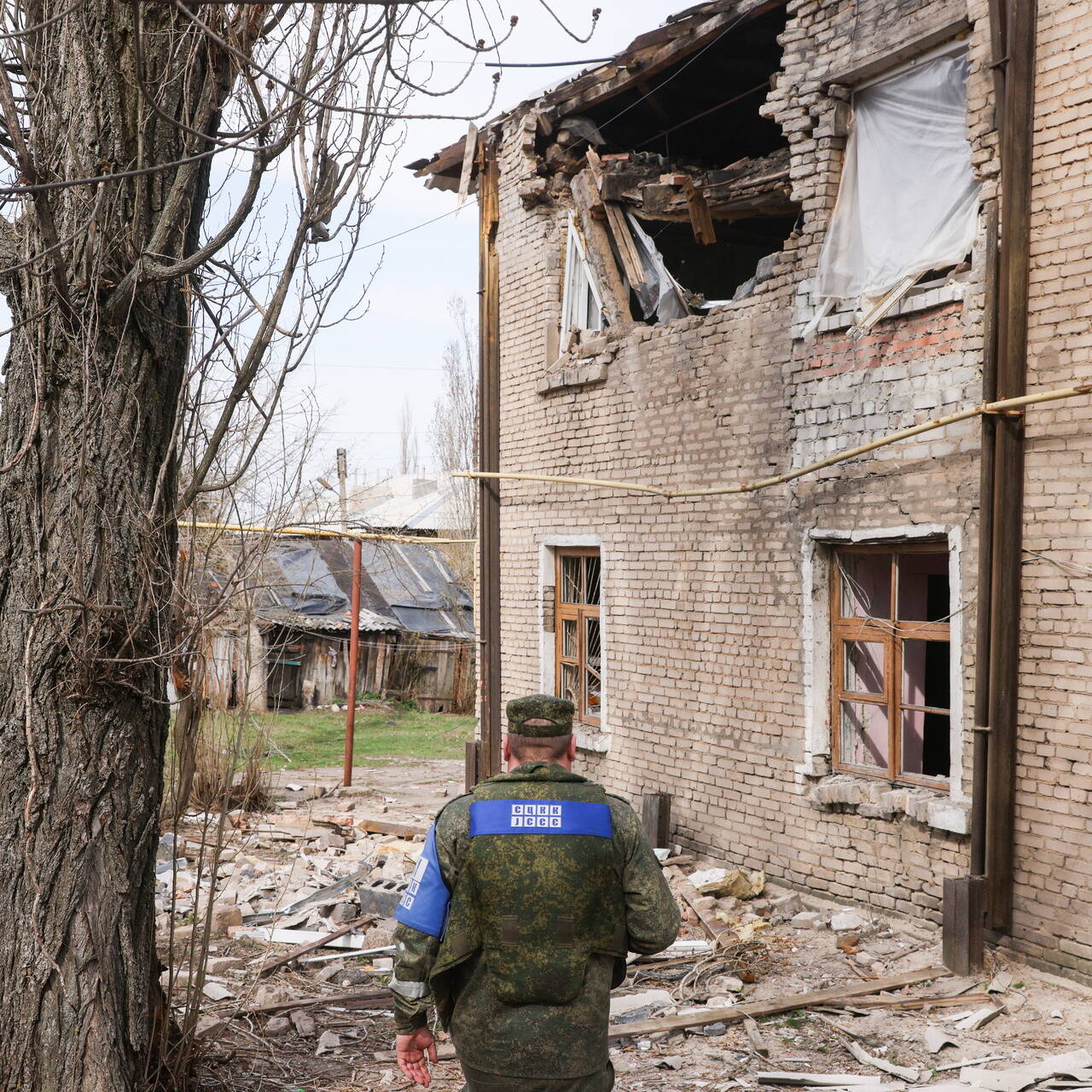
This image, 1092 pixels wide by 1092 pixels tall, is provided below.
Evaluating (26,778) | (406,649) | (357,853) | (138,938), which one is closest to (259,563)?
(26,778)

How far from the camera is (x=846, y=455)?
6949 millimetres

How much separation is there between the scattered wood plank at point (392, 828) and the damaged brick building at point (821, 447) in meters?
1.17

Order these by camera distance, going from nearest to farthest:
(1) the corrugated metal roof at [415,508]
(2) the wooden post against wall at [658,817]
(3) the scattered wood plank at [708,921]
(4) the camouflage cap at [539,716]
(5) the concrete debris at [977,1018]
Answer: (4) the camouflage cap at [539,716] → (5) the concrete debris at [977,1018] → (3) the scattered wood plank at [708,921] → (2) the wooden post against wall at [658,817] → (1) the corrugated metal roof at [415,508]

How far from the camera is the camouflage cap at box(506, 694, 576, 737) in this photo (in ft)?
11.1

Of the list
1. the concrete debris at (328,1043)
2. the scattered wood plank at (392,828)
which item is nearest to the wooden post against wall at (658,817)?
the scattered wood plank at (392,828)

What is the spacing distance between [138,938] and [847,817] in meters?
4.74

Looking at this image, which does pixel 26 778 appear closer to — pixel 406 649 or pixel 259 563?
pixel 259 563

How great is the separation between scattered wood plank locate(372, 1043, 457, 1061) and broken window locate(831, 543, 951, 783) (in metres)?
3.30

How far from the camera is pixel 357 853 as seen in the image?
32.2 ft

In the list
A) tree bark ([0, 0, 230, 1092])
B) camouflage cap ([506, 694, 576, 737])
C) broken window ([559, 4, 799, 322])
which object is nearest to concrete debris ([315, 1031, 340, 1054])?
tree bark ([0, 0, 230, 1092])

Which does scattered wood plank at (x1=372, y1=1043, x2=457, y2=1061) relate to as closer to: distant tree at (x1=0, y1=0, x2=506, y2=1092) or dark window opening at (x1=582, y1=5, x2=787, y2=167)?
distant tree at (x1=0, y1=0, x2=506, y2=1092)

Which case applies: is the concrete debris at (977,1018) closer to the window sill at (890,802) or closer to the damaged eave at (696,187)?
the window sill at (890,802)

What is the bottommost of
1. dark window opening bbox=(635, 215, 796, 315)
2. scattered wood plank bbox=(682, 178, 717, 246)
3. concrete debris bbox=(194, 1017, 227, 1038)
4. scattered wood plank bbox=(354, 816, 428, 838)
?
scattered wood plank bbox=(354, 816, 428, 838)

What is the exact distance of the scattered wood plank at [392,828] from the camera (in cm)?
1047
